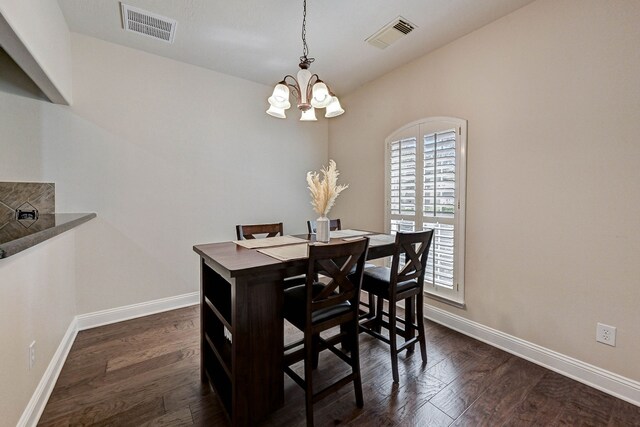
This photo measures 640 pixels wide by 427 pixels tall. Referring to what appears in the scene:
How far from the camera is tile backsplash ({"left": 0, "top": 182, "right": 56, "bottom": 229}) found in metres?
2.00

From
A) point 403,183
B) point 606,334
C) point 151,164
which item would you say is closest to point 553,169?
point 606,334

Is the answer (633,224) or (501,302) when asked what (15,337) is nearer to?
(501,302)

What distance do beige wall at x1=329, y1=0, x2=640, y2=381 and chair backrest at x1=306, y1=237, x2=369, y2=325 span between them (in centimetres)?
146

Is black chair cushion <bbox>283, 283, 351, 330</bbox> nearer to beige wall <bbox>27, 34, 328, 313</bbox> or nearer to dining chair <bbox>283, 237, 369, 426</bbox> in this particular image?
dining chair <bbox>283, 237, 369, 426</bbox>

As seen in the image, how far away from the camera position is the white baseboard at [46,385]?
1466 mm

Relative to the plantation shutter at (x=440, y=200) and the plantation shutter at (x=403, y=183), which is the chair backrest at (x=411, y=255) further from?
the plantation shutter at (x=403, y=183)

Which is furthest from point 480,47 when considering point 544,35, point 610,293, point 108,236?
point 108,236

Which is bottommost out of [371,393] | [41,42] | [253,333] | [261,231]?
[371,393]

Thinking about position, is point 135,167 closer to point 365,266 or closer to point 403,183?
point 365,266

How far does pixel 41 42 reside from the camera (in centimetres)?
173

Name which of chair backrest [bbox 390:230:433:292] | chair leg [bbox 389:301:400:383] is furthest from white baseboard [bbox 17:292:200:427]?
chair backrest [bbox 390:230:433:292]

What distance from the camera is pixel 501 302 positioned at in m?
2.37

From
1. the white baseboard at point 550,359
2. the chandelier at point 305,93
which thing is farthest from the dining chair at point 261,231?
the white baseboard at point 550,359

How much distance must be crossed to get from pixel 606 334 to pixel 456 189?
56.6 inches
